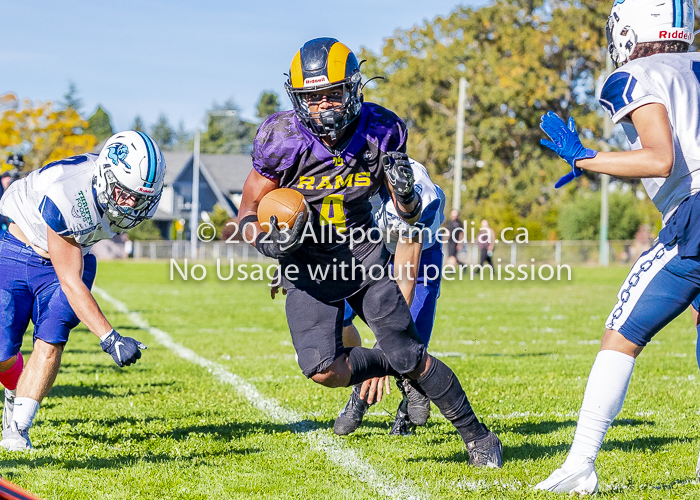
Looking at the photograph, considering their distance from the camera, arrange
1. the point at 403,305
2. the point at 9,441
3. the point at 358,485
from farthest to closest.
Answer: the point at 9,441, the point at 403,305, the point at 358,485

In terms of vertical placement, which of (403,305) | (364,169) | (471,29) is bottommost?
(403,305)

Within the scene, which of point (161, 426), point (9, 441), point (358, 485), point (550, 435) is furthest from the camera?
point (161, 426)

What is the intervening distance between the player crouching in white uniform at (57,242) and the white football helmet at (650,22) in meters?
2.28

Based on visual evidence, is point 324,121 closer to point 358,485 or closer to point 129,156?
point 129,156

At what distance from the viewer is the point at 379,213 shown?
173 inches

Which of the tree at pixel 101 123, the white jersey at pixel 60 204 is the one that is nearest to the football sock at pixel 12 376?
the white jersey at pixel 60 204

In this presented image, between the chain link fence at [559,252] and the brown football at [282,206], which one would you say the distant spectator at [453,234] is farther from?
the brown football at [282,206]

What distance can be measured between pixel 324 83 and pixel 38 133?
1412 inches

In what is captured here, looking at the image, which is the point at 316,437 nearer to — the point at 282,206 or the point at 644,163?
the point at 282,206

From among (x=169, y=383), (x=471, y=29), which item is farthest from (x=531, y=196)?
(x=169, y=383)

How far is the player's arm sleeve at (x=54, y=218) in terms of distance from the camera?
3984mm

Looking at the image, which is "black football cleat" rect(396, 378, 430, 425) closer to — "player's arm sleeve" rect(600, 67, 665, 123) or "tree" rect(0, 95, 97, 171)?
"player's arm sleeve" rect(600, 67, 665, 123)

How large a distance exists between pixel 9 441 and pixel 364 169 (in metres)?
2.37

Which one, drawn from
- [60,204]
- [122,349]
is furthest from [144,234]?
[122,349]
